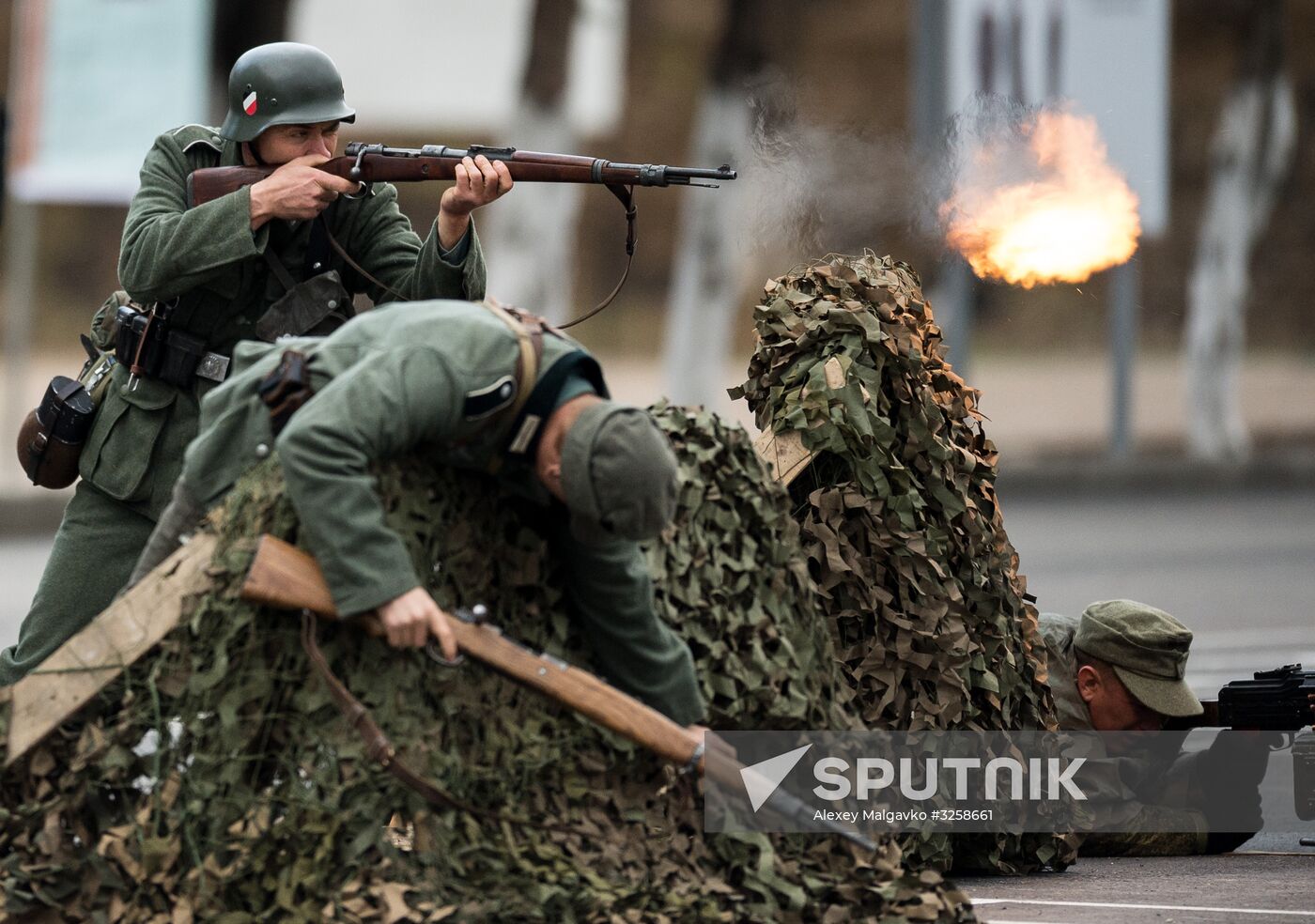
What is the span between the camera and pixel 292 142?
5719mm

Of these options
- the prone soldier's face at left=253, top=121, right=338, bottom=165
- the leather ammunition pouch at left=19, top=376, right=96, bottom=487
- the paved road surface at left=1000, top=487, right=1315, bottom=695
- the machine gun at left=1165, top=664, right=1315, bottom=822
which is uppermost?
the prone soldier's face at left=253, top=121, right=338, bottom=165

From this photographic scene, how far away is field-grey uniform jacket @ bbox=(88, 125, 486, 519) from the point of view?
18.0 ft

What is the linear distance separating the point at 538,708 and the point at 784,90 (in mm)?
4839

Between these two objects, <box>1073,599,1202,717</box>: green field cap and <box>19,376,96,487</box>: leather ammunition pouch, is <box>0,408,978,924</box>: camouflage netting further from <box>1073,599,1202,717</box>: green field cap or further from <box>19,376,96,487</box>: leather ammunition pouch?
<box>1073,599,1202,717</box>: green field cap

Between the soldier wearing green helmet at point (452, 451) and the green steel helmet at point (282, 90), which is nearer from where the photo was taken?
the soldier wearing green helmet at point (452, 451)

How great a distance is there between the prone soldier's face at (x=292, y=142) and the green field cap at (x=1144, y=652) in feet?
8.70

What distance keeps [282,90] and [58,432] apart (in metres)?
1.04

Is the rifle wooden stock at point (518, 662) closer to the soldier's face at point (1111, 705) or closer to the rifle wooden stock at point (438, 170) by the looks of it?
the rifle wooden stock at point (438, 170)

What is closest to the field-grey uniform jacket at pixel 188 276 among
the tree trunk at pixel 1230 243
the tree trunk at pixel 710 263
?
the tree trunk at pixel 710 263

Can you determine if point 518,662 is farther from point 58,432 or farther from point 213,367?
point 58,432

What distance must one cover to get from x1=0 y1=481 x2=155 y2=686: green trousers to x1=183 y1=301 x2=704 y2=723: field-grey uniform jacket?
2.84 ft

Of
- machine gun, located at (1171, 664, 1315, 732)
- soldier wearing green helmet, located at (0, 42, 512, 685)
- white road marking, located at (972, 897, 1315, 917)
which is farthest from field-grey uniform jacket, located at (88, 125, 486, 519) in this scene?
Answer: machine gun, located at (1171, 664, 1315, 732)

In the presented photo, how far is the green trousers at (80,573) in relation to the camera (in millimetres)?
5539

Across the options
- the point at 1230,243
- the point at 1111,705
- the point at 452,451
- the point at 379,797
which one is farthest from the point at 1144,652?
the point at 1230,243
